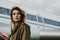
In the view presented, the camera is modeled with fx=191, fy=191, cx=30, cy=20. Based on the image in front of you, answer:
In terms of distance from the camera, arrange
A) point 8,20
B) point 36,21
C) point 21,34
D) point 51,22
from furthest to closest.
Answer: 1. point 51,22
2. point 36,21
3. point 8,20
4. point 21,34

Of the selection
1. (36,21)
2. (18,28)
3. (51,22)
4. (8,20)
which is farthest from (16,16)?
(51,22)

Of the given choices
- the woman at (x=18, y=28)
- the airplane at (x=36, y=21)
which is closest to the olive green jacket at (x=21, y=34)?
the woman at (x=18, y=28)

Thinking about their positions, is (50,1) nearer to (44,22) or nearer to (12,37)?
(44,22)

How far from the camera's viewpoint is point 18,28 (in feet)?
6.04

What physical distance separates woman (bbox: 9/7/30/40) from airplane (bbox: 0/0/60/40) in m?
0.37

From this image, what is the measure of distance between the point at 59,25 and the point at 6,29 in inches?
33.5

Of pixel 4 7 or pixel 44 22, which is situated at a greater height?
pixel 4 7

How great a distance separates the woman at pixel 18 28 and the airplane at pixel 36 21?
37 centimetres

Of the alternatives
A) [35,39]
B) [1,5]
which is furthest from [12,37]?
[1,5]

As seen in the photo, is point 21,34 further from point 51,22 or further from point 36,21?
point 51,22

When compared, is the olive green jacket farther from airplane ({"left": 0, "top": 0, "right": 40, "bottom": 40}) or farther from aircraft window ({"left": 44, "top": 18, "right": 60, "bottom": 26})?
aircraft window ({"left": 44, "top": 18, "right": 60, "bottom": 26})

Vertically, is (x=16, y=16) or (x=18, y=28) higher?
(x=16, y=16)

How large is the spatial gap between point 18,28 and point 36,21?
2.59 feet

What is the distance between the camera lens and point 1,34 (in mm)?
2223
